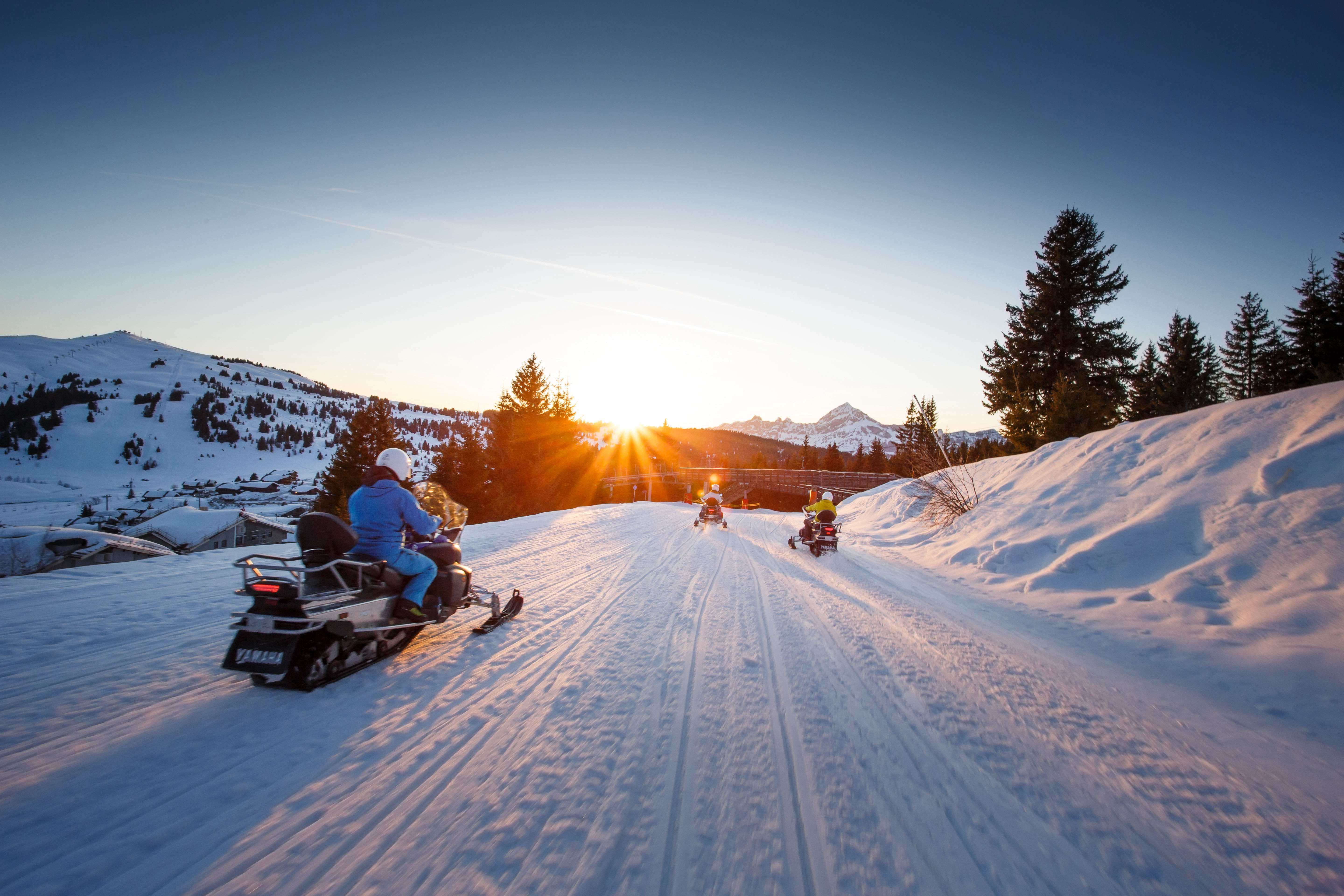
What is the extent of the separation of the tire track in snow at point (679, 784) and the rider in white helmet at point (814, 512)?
6725mm

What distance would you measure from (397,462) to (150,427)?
421ft

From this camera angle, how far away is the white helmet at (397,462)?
466 cm

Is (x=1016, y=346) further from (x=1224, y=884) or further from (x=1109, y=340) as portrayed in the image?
(x=1224, y=884)

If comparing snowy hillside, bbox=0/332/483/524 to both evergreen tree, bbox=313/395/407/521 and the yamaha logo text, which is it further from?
the yamaha logo text

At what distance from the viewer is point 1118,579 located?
6.26m

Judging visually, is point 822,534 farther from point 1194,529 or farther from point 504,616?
point 504,616

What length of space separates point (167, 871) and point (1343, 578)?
934 centimetres

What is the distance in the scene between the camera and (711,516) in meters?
16.4

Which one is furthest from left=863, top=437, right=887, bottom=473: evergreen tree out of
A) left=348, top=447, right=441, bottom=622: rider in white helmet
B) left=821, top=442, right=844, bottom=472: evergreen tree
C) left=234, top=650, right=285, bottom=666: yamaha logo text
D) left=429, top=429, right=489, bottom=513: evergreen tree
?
left=234, top=650, right=285, bottom=666: yamaha logo text

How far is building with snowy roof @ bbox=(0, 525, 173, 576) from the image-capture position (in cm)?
845

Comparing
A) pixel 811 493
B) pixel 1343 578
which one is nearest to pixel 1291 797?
pixel 1343 578

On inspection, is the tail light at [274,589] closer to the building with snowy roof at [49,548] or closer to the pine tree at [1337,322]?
the building with snowy roof at [49,548]

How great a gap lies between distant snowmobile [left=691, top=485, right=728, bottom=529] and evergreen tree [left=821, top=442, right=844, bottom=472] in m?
54.0

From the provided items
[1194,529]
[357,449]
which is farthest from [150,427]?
[1194,529]
